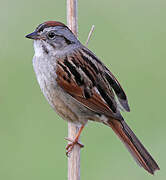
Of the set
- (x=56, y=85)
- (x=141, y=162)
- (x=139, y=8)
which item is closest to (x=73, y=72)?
(x=56, y=85)

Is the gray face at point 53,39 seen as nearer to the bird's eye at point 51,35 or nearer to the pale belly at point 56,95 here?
the bird's eye at point 51,35

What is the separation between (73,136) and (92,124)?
2063mm

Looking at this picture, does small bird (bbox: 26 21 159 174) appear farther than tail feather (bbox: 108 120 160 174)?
Yes

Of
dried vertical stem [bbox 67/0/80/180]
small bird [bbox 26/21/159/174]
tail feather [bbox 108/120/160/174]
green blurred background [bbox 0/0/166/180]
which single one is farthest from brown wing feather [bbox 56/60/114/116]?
green blurred background [bbox 0/0/166/180]

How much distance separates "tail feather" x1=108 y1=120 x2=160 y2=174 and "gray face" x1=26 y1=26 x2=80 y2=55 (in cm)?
69

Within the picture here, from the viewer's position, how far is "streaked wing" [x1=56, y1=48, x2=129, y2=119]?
437 cm

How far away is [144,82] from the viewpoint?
725 centimetres

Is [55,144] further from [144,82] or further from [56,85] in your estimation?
[56,85]

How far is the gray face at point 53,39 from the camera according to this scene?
434cm

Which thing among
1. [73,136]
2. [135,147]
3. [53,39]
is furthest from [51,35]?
[135,147]

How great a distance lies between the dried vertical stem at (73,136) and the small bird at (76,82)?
0.10 meters

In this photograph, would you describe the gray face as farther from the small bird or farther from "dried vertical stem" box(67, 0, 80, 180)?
"dried vertical stem" box(67, 0, 80, 180)

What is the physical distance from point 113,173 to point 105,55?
190 cm

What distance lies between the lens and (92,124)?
22.0ft
